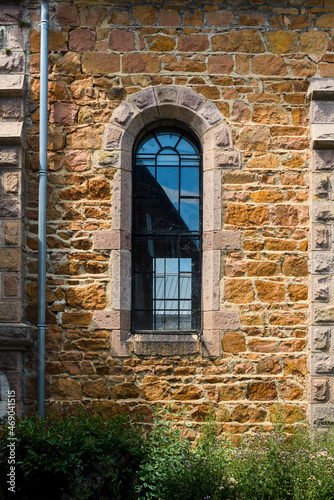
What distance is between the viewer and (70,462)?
16.3ft

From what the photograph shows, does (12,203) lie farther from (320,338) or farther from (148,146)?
(320,338)

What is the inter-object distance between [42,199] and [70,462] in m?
2.75

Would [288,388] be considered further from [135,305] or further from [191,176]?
[191,176]

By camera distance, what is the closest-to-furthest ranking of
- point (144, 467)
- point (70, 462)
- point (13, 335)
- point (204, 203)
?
point (70, 462) < point (144, 467) < point (13, 335) < point (204, 203)

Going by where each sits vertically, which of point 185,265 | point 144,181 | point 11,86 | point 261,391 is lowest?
point 261,391

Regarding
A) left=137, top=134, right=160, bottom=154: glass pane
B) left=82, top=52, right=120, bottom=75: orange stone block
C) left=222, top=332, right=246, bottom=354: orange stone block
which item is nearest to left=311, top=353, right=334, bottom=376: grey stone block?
left=222, top=332, right=246, bottom=354: orange stone block

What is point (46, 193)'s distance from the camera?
6188 mm

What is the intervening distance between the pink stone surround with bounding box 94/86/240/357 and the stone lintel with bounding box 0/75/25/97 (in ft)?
3.43

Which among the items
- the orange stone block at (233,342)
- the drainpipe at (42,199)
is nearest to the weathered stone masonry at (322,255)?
the orange stone block at (233,342)

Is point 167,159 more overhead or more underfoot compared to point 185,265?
more overhead

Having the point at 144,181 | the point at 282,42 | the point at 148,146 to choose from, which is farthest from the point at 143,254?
the point at 282,42

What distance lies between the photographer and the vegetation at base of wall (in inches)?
191

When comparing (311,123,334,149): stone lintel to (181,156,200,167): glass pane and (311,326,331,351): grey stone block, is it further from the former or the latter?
(311,326,331,351): grey stone block

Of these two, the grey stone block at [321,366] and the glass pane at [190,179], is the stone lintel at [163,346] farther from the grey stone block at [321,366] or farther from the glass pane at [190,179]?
the glass pane at [190,179]
